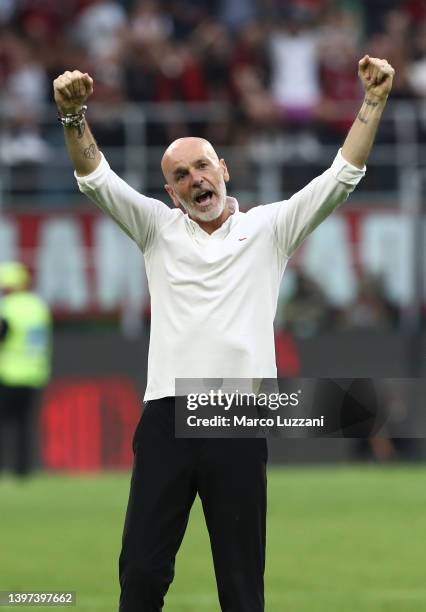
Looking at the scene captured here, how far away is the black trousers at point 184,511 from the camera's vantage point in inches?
238

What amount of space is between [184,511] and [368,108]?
1.72m

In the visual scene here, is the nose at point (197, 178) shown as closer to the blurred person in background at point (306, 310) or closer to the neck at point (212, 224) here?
the neck at point (212, 224)

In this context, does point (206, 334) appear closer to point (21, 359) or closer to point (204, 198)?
point (204, 198)

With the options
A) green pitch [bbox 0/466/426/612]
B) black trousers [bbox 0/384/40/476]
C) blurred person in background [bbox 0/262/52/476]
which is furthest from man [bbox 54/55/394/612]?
black trousers [bbox 0/384/40/476]

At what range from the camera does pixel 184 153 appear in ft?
20.3

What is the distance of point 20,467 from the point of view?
17.4 m

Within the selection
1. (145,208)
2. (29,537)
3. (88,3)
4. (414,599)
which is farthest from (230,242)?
(88,3)

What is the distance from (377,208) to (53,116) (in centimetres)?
405

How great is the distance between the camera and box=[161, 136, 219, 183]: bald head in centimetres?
618

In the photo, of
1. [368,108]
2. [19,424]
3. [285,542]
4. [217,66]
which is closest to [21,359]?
[19,424]

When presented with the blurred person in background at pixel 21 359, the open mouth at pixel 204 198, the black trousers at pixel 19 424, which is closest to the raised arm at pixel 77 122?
the open mouth at pixel 204 198

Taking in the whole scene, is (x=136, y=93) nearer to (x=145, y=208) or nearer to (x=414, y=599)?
(x=414, y=599)

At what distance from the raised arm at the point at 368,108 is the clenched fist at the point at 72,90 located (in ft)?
3.36

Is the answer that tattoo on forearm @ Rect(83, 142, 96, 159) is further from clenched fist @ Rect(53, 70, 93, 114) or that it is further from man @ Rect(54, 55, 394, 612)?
clenched fist @ Rect(53, 70, 93, 114)
